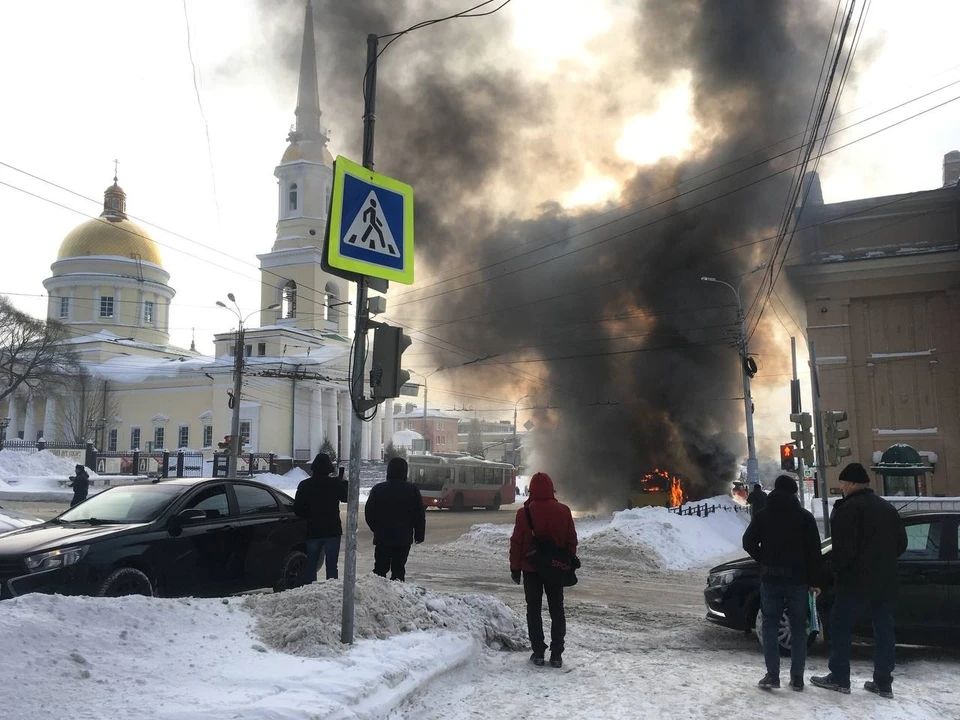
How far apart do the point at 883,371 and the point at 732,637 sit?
80.4ft

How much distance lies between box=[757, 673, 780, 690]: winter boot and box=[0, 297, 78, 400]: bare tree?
4371cm

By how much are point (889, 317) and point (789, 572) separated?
2698 cm

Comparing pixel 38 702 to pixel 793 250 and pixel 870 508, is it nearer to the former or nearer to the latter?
pixel 870 508

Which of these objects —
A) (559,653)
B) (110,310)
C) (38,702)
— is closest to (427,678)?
(559,653)

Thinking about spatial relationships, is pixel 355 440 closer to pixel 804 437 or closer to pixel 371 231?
pixel 371 231

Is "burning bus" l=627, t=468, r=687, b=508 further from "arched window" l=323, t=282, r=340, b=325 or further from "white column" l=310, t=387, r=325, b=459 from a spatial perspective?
"arched window" l=323, t=282, r=340, b=325

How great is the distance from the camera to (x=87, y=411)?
53969 millimetres

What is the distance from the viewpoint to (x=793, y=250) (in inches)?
1192

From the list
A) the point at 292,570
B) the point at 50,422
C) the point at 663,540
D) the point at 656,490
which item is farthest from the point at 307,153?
the point at 292,570

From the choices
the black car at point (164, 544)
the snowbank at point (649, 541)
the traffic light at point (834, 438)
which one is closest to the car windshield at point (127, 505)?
the black car at point (164, 544)

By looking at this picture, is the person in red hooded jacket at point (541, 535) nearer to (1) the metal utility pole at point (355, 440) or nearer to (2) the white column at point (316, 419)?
(1) the metal utility pole at point (355, 440)

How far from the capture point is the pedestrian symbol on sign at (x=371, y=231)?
5.71 m

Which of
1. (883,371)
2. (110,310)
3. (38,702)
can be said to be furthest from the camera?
(110,310)

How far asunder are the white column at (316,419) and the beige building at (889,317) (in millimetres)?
32593
